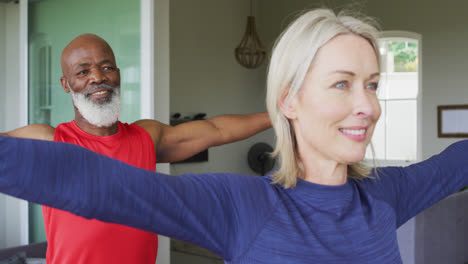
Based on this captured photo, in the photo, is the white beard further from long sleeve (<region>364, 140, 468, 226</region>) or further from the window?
the window

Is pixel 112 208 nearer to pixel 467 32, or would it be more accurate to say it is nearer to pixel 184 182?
pixel 184 182

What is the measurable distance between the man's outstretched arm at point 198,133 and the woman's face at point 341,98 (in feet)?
3.11

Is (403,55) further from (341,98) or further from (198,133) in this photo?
(341,98)

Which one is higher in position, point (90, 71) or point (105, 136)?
point (90, 71)

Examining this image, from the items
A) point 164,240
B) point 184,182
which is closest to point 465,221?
point 164,240

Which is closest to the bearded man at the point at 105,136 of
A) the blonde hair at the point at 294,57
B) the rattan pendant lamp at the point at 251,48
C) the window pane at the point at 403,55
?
the blonde hair at the point at 294,57

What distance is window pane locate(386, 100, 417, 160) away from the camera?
6.63m

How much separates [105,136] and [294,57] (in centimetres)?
93

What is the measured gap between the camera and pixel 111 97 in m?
1.60

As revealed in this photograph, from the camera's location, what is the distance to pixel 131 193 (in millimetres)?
573

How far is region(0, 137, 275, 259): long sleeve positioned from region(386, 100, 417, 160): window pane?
642cm

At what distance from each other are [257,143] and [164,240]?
13.2ft

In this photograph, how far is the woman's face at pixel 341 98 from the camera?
79cm

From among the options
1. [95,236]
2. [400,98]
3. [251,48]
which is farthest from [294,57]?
[400,98]
